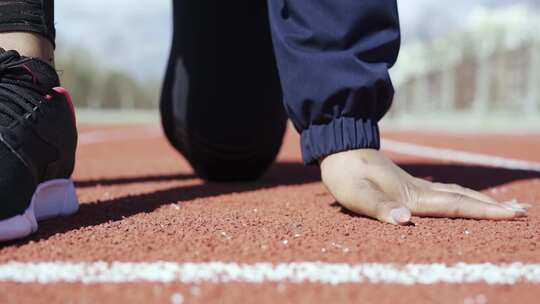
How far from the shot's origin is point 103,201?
164 cm

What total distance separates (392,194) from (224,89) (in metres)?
1.06

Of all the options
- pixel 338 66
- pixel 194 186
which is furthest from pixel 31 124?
pixel 194 186

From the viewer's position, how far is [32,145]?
115 cm

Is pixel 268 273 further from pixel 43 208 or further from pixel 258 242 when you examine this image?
pixel 43 208

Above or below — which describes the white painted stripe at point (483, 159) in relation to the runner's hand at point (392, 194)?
below

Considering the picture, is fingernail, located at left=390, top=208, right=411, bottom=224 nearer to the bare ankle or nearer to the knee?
the bare ankle

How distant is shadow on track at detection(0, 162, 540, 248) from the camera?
1.27 meters

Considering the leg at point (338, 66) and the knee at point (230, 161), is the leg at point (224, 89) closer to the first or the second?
the knee at point (230, 161)

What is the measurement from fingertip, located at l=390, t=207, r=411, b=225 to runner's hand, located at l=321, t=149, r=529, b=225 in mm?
47

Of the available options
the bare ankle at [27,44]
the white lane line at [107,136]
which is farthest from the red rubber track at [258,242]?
the white lane line at [107,136]

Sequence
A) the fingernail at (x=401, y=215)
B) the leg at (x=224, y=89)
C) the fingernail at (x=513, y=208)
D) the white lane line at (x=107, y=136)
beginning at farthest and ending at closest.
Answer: the white lane line at (x=107, y=136) → the leg at (x=224, y=89) → the fingernail at (x=513, y=208) → the fingernail at (x=401, y=215)

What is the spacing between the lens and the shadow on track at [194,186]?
50.1 inches

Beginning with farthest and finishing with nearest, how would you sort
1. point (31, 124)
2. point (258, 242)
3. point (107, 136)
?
point (107, 136), point (31, 124), point (258, 242)

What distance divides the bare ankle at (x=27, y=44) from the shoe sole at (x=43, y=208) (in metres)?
0.27
